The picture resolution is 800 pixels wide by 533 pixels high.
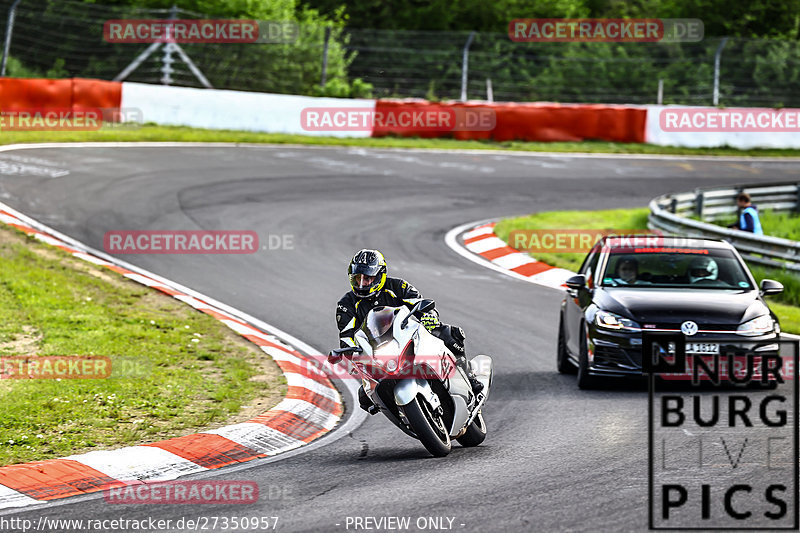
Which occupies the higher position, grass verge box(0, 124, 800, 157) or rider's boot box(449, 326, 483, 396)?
grass verge box(0, 124, 800, 157)

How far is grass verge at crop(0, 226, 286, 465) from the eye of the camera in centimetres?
867

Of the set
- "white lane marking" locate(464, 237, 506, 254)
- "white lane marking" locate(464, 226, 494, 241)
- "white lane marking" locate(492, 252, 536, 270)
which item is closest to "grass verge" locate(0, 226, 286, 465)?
"white lane marking" locate(492, 252, 536, 270)

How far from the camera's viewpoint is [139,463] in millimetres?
7965

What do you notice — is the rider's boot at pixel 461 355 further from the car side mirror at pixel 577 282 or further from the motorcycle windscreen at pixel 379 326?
the car side mirror at pixel 577 282

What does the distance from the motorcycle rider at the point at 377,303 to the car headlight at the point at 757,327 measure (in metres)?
3.21

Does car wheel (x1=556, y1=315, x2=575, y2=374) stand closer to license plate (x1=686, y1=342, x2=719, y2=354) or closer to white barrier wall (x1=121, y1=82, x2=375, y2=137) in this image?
license plate (x1=686, y1=342, x2=719, y2=354)

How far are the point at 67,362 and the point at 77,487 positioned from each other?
336 centimetres

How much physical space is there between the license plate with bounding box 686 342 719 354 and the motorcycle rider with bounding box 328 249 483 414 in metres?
2.74

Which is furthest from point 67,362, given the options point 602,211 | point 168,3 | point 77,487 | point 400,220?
point 168,3

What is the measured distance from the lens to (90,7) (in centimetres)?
3070

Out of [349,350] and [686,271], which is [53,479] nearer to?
[349,350]

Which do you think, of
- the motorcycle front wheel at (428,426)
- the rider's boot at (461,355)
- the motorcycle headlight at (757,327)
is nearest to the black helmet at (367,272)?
the rider's boot at (461,355)

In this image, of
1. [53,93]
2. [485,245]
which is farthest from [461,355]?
[53,93]

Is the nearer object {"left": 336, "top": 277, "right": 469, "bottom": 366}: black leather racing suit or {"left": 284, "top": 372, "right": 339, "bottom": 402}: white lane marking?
{"left": 336, "top": 277, "right": 469, "bottom": 366}: black leather racing suit
